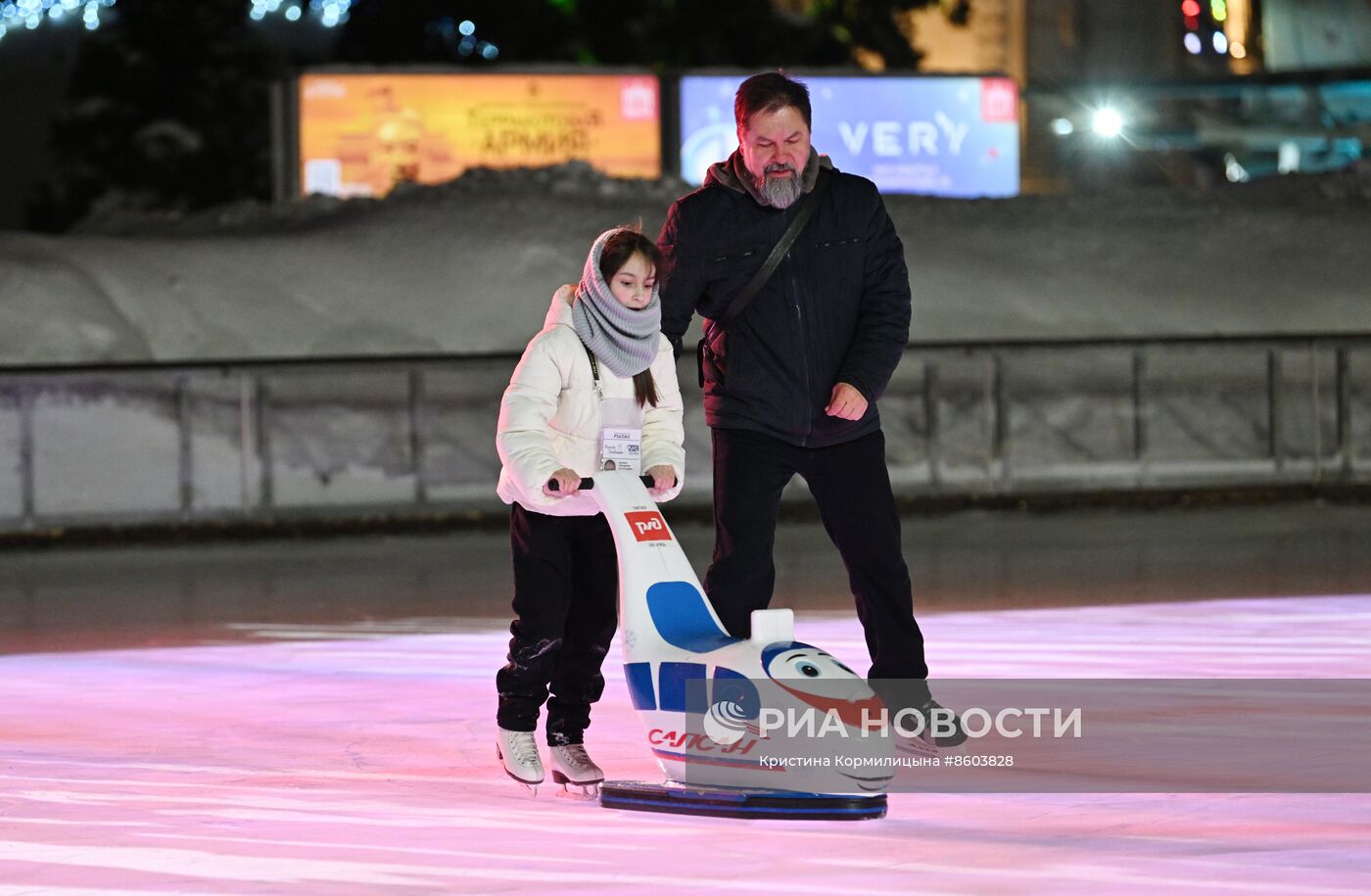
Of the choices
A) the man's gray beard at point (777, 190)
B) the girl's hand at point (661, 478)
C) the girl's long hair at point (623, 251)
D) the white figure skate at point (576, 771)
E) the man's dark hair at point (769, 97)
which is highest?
the man's dark hair at point (769, 97)

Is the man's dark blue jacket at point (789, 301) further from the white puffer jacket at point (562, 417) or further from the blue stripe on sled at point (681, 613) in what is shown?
the blue stripe on sled at point (681, 613)

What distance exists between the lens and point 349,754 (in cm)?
636

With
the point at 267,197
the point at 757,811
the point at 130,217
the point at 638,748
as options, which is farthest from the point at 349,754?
the point at 267,197

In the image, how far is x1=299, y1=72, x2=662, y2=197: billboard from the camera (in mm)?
24172

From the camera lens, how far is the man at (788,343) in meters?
5.93

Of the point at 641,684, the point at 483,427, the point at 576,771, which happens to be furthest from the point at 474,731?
the point at 483,427

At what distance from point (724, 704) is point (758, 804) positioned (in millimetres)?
237

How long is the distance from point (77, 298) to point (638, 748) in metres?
13.5

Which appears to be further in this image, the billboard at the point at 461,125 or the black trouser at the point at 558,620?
the billboard at the point at 461,125

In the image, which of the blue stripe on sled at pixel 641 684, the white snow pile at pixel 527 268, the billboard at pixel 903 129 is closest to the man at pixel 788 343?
the blue stripe on sled at pixel 641 684

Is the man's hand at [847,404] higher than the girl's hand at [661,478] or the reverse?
higher

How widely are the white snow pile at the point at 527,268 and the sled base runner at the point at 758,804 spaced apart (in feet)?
45.0

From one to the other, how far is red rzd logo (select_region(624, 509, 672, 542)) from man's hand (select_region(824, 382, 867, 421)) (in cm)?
63

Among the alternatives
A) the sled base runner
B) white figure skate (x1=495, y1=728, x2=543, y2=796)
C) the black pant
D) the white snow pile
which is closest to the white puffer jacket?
the black pant
